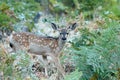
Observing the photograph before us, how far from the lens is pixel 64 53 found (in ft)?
31.7

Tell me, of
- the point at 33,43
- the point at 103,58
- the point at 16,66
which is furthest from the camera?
the point at 33,43

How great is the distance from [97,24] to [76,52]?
453 centimetres

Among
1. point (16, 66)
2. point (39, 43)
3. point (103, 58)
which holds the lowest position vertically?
point (39, 43)

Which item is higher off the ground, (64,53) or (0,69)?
(0,69)

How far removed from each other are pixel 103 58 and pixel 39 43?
10.7ft

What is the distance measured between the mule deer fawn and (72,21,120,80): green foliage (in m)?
2.61

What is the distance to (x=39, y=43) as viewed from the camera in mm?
10250

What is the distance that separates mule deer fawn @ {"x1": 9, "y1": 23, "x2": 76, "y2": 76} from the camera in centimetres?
1002

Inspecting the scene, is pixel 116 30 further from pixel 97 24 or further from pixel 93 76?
pixel 97 24

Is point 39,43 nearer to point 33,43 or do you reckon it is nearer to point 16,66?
point 33,43

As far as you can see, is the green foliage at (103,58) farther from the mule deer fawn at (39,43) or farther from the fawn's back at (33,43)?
the fawn's back at (33,43)

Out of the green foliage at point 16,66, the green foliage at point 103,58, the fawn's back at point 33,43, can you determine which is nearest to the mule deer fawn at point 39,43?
the fawn's back at point 33,43

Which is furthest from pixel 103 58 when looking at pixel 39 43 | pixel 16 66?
pixel 39 43

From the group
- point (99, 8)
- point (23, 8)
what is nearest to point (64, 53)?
point (23, 8)
